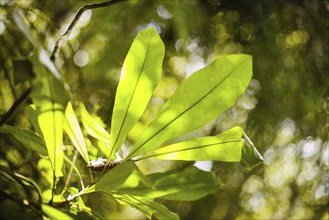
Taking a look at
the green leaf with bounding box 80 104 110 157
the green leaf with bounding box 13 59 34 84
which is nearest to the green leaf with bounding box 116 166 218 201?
the green leaf with bounding box 80 104 110 157

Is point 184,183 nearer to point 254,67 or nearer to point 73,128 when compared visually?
point 73,128

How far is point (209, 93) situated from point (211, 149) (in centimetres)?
8

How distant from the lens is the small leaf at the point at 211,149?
51cm

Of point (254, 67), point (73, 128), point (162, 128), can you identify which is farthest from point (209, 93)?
point (254, 67)

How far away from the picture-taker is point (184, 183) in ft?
1.76

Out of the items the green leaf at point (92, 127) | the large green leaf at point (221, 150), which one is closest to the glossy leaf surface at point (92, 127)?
the green leaf at point (92, 127)

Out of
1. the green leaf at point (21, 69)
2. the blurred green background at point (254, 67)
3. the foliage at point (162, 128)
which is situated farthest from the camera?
the blurred green background at point (254, 67)

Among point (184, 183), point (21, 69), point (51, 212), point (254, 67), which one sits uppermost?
point (21, 69)

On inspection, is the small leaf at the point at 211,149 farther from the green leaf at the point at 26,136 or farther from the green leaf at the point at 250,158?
the green leaf at the point at 26,136

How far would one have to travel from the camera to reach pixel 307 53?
156cm

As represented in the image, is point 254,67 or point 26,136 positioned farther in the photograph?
point 254,67

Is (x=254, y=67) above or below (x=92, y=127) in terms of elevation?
below

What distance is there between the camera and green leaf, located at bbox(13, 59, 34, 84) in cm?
34

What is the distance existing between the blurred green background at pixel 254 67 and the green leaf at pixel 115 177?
0.86m
